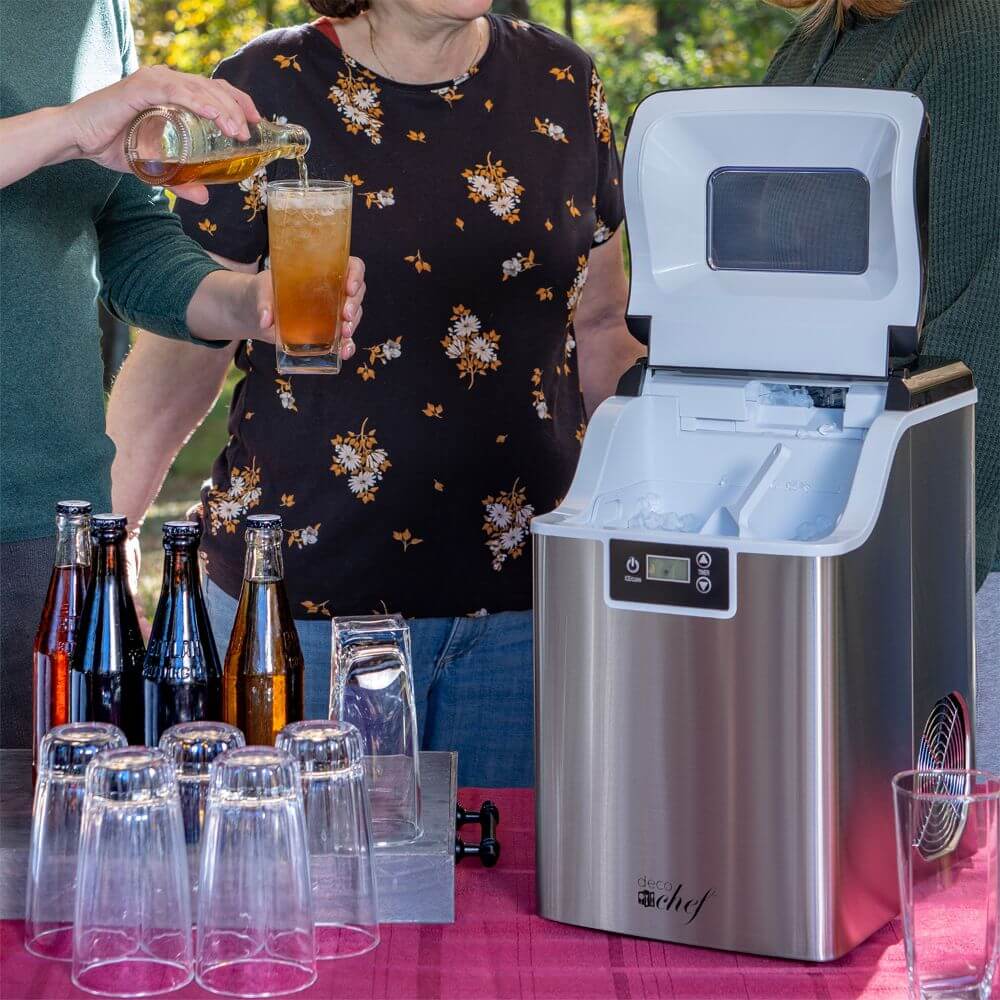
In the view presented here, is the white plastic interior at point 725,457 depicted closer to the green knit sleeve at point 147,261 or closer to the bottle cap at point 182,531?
the bottle cap at point 182,531

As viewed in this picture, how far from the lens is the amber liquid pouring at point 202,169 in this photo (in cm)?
158

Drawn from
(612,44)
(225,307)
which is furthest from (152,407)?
(612,44)

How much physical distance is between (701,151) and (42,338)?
862mm

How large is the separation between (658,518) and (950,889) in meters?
0.46

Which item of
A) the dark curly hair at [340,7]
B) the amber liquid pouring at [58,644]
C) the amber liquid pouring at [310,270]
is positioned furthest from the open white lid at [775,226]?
the dark curly hair at [340,7]

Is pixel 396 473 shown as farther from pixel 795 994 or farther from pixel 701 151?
pixel 795 994

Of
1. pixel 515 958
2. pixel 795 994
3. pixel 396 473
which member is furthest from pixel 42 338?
pixel 795 994

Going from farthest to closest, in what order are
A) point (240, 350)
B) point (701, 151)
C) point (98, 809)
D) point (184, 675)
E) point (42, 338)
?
1. point (240, 350)
2. point (42, 338)
3. point (701, 151)
4. point (184, 675)
5. point (98, 809)

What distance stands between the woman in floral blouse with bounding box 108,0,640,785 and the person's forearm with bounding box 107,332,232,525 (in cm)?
1

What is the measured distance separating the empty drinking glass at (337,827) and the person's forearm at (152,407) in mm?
1118

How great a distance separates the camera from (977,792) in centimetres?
121

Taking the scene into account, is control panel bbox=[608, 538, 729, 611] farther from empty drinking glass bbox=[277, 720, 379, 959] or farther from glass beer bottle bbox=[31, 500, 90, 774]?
glass beer bottle bbox=[31, 500, 90, 774]

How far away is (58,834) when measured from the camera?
4.04ft

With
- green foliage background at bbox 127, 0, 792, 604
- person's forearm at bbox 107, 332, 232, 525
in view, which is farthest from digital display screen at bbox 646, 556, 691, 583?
green foliage background at bbox 127, 0, 792, 604
